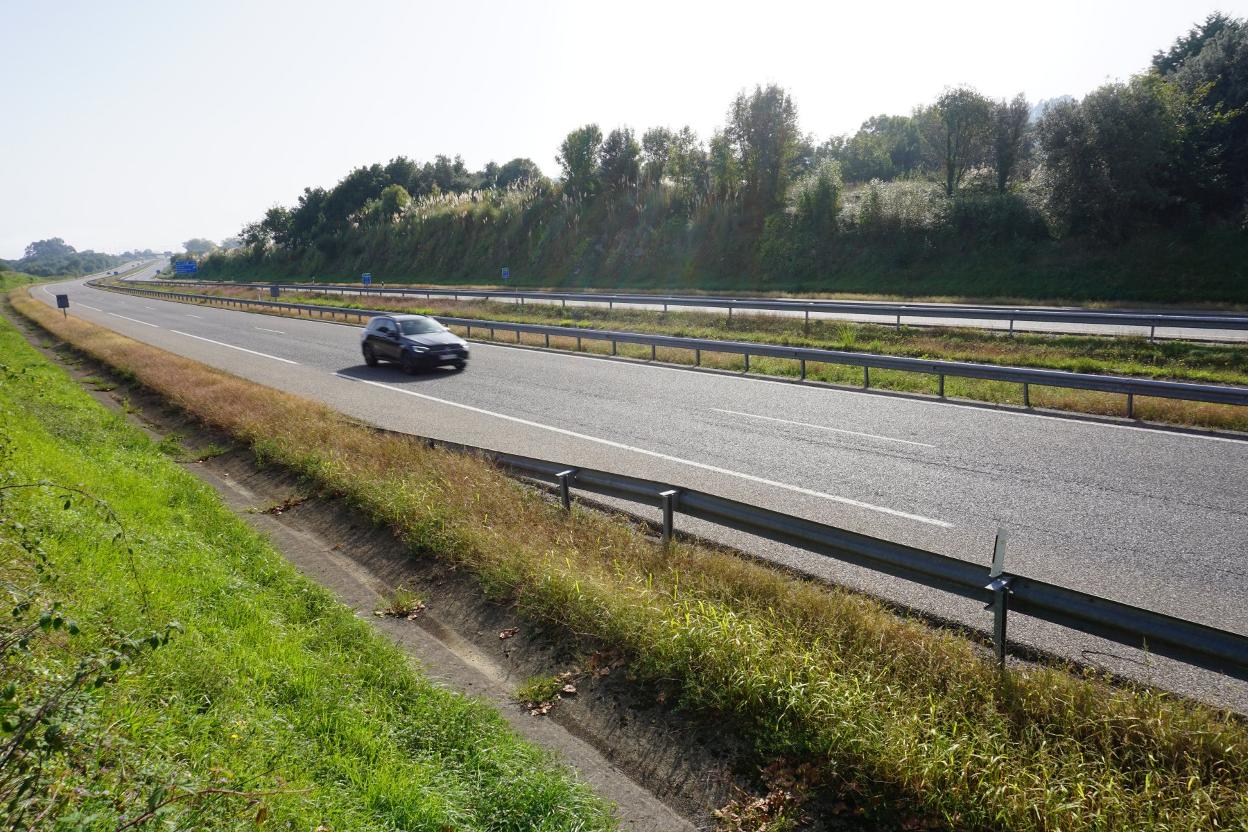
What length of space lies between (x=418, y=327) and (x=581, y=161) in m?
42.8

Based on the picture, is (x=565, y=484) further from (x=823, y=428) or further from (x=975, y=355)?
(x=975, y=355)

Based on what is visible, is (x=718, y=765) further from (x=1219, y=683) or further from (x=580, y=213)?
(x=580, y=213)

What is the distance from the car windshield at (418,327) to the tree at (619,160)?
3841 cm

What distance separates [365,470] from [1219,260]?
34125mm

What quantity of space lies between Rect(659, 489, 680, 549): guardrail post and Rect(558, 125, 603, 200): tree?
179 feet

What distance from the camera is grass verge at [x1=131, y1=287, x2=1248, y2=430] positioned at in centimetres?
1299

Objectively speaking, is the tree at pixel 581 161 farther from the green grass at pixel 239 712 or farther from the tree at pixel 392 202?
the green grass at pixel 239 712

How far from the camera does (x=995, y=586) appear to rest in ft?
15.0

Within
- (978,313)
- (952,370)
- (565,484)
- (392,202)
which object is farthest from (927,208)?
(392,202)

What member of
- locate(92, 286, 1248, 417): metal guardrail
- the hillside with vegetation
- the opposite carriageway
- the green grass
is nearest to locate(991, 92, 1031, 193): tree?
the hillside with vegetation

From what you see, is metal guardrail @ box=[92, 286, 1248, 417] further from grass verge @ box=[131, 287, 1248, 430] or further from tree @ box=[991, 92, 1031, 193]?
tree @ box=[991, 92, 1031, 193]

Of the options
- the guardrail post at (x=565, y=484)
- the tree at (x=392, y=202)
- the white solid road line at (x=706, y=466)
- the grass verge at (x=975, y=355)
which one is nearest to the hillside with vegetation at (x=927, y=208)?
the tree at (x=392, y=202)

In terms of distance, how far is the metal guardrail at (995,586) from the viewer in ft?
13.0

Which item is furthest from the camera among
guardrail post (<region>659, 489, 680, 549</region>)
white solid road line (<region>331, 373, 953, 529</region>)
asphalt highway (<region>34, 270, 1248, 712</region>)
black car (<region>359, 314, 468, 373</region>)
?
black car (<region>359, 314, 468, 373</region>)
